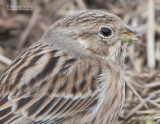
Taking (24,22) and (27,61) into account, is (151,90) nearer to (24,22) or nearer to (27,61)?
(27,61)

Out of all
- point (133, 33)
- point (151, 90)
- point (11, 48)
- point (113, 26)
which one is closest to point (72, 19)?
point (113, 26)

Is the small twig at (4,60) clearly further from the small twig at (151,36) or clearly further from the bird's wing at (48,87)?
the small twig at (151,36)

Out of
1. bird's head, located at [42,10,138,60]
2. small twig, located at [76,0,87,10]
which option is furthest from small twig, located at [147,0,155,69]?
bird's head, located at [42,10,138,60]

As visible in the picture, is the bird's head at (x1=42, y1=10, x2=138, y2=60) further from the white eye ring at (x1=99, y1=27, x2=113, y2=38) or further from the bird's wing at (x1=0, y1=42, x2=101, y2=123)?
the bird's wing at (x1=0, y1=42, x2=101, y2=123)

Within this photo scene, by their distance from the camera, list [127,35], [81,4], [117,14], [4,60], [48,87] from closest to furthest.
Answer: [48,87], [127,35], [4,60], [117,14], [81,4]

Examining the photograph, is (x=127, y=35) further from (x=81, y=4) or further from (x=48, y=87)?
(x=81, y=4)

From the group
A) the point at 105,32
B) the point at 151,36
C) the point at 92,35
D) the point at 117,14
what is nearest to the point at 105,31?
the point at 105,32
